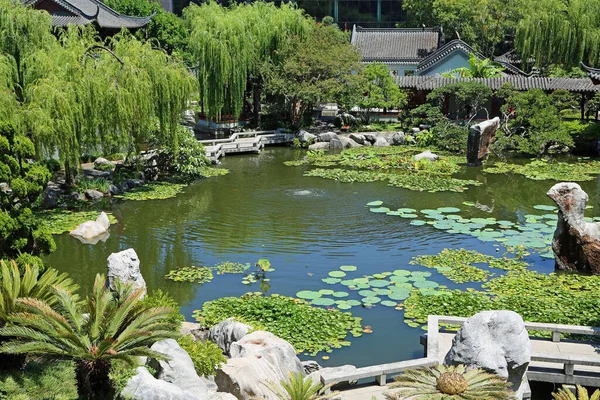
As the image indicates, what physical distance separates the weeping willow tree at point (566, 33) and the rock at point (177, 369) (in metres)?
32.2

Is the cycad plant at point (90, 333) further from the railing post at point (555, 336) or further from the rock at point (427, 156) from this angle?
the rock at point (427, 156)

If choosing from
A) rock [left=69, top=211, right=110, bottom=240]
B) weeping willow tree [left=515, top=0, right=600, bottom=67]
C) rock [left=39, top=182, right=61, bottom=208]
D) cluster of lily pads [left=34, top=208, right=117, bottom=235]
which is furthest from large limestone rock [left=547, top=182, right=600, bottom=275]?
weeping willow tree [left=515, top=0, right=600, bottom=67]

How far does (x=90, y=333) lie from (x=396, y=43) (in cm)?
4151

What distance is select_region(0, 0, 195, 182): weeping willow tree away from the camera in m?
17.9

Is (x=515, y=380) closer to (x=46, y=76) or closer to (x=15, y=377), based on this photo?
(x=15, y=377)

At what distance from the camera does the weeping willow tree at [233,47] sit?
29359 mm

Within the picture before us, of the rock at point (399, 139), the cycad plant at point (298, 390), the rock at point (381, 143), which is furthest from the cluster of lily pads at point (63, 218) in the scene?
the rock at point (399, 139)

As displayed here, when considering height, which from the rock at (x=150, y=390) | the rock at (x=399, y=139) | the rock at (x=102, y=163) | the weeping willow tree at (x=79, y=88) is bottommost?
the rock at (x=150, y=390)

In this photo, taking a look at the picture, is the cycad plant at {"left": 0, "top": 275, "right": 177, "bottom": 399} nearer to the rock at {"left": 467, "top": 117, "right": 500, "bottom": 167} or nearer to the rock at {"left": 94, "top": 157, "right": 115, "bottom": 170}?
the rock at {"left": 94, "top": 157, "right": 115, "bottom": 170}

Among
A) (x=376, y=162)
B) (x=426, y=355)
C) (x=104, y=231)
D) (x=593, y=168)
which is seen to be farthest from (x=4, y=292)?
(x=593, y=168)

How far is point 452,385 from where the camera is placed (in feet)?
26.3

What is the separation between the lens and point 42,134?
17.5 metres

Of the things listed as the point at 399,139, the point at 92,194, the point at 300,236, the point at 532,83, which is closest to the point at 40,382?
the point at 300,236

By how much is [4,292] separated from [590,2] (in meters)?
35.1
